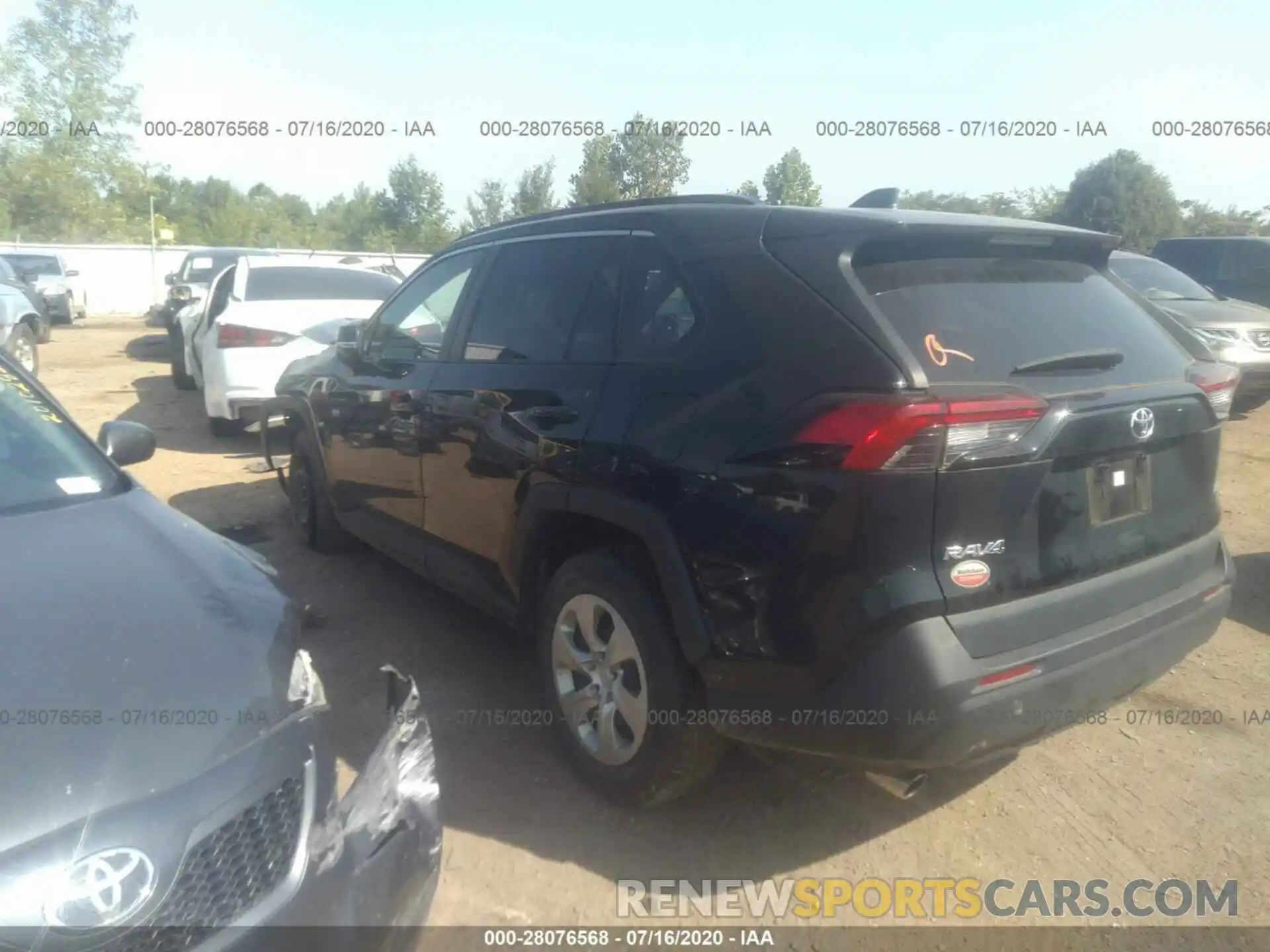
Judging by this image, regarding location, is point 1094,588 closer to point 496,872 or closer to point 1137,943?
point 1137,943

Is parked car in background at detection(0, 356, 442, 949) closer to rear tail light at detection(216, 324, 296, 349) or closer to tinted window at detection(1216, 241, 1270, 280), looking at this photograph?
rear tail light at detection(216, 324, 296, 349)

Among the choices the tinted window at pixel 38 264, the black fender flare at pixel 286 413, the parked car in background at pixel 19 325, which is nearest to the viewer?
the black fender flare at pixel 286 413

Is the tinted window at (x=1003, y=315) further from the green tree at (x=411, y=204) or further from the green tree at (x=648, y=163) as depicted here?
the green tree at (x=411, y=204)

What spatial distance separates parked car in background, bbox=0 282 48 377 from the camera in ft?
35.7

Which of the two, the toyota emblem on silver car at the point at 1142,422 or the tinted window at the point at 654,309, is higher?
the tinted window at the point at 654,309

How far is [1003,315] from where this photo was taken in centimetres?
275

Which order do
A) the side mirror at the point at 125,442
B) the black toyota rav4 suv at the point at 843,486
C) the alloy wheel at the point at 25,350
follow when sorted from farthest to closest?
the alloy wheel at the point at 25,350
the side mirror at the point at 125,442
the black toyota rav4 suv at the point at 843,486

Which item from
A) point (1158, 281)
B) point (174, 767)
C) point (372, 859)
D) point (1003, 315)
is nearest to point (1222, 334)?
point (1158, 281)

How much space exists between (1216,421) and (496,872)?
2.67 metres

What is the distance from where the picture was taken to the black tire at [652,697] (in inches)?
113

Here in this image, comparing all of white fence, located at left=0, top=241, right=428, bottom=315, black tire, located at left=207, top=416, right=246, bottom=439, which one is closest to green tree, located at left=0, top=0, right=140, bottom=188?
white fence, located at left=0, top=241, right=428, bottom=315

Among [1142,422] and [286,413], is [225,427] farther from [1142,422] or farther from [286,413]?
[1142,422]

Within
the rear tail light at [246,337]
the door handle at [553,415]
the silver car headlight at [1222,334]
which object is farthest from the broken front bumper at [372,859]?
the silver car headlight at [1222,334]

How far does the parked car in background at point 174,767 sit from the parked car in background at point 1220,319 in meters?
8.61
